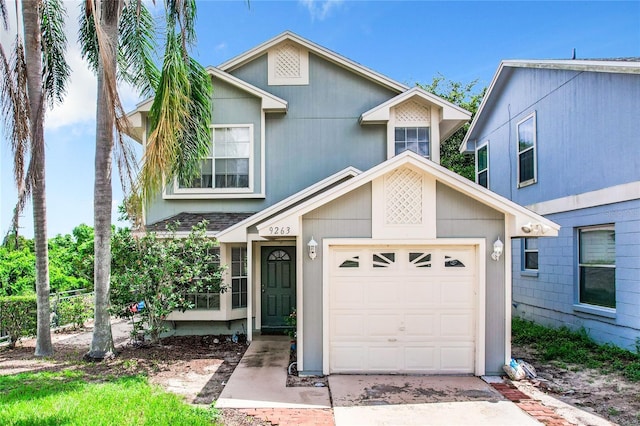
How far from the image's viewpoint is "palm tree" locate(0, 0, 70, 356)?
817 centimetres

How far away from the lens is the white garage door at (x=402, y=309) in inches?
274

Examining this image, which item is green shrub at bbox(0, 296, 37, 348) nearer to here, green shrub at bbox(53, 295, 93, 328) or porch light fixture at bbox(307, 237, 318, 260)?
green shrub at bbox(53, 295, 93, 328)

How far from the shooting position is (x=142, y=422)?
4793mm

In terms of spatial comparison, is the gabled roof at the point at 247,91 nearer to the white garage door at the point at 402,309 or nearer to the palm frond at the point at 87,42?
the palm frond at the point at 87,42

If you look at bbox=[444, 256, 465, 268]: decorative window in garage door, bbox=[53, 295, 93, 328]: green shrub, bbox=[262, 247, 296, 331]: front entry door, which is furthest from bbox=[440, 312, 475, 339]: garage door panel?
bbox=[53, 295, 93, 328]: green shrub

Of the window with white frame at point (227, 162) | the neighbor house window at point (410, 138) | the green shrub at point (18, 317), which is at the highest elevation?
the neighbor house window at point (410, 138)

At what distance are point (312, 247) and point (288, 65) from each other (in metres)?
6.51

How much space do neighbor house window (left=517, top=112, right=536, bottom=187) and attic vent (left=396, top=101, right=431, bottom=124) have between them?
3130 mm

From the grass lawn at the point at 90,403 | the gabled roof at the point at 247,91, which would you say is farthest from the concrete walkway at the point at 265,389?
the gabled roof at the point at 247,91

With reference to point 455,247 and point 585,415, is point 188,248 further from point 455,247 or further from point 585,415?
point 585,415

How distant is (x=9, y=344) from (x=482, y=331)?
1016 cm

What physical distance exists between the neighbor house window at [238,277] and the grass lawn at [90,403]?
369 cm

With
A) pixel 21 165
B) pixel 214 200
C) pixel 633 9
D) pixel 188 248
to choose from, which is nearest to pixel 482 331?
pixel 188 248

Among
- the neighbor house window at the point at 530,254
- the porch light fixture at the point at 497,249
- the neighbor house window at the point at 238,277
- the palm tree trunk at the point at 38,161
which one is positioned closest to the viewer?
the porch light fixture at the point at 497,249
